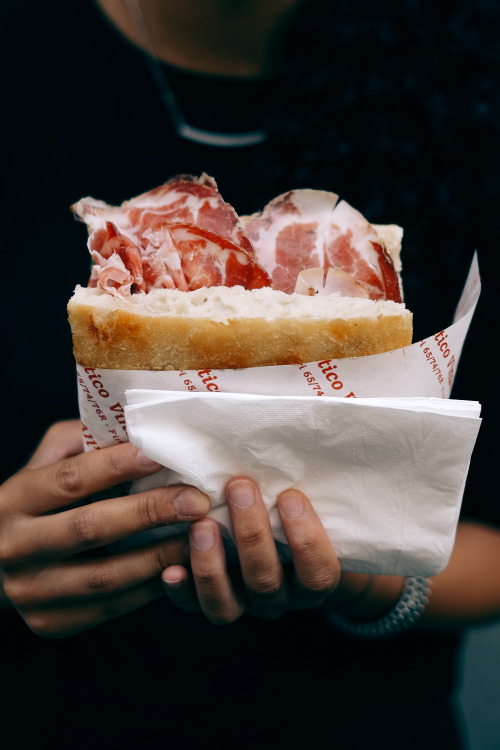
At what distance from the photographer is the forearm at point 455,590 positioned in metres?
1.46

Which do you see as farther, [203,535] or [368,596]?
[368,596]

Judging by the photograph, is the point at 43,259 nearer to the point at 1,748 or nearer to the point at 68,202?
the point at 68,202

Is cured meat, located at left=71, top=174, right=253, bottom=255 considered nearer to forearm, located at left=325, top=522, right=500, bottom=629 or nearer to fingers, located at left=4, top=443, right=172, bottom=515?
fingers, located at left=4, top=443, right=172, bottom=515

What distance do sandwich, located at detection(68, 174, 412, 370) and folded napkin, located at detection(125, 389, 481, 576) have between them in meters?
0.11

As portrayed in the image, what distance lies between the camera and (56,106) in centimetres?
175

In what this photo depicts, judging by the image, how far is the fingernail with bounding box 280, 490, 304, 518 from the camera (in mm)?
990

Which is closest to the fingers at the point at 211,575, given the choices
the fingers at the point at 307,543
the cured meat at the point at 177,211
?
the fingers at the point at 307,543

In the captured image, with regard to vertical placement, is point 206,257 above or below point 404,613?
above

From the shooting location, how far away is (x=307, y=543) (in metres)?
1.01

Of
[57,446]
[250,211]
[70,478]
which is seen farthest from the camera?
[250,211]

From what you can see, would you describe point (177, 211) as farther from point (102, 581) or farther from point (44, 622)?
point (44, 622)

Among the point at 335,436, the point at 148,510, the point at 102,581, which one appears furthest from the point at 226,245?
the point at 102,581

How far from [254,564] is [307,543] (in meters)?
0.12

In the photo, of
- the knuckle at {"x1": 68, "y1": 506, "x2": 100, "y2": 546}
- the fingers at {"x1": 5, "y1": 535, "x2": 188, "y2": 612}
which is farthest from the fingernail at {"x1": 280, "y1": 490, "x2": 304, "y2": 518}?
the knuckle at {"x1": 68, "y1": 506, "x2": 100, "y2": 546}
